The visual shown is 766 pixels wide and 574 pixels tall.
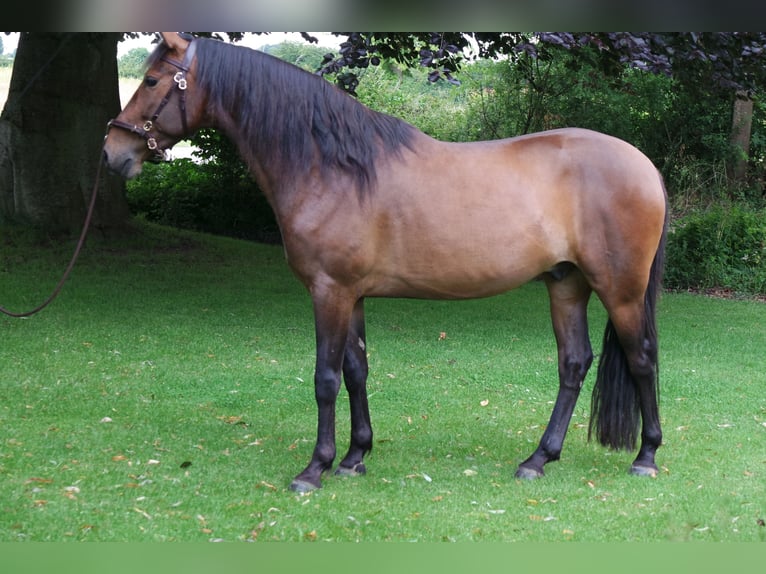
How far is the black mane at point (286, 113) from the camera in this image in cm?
412

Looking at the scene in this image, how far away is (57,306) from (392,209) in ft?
19.9

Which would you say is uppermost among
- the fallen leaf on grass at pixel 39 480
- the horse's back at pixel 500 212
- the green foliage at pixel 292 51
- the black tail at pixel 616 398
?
the green foliage at pixel 292 51

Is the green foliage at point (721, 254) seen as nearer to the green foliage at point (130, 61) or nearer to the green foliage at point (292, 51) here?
the green foliage at point (292, 51)

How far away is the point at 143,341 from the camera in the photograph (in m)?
7.89

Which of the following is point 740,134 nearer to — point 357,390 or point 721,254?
point 721,254

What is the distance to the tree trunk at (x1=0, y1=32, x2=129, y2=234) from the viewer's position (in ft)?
36.1

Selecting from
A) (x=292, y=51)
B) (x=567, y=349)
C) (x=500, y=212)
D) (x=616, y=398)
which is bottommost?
(x=616, y=398)

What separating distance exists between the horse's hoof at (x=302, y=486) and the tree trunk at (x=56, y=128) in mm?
8137

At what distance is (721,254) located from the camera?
12016 mm

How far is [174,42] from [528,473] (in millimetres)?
2916

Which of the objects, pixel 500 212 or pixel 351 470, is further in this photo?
pixel 351 470

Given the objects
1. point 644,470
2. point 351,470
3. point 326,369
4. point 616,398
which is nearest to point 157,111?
point 326,369

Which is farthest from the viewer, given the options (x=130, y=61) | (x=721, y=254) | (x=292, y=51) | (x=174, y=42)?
(x=130, y=61)

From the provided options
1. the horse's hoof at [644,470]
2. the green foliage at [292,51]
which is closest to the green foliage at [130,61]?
the green foliage at [292,51]
